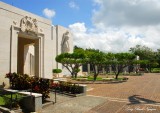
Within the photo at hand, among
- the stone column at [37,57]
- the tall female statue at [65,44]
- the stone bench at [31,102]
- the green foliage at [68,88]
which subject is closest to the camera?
the stone bench at [31,102]

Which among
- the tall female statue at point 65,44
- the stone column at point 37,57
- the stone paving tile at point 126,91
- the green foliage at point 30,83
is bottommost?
the stone paving tile at point 126,91

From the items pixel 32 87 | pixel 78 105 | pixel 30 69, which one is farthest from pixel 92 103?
pixel 30 69

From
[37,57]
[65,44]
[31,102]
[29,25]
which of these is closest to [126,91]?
[37,57]

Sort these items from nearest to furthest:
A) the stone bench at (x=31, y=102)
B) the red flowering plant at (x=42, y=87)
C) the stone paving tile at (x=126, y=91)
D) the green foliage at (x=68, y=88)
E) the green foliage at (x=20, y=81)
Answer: the stone bench at (x=31, y=102) < the red flowering plant at (x=42, y=87) < the green foliage at (x=20, y=81) < the green foliage at (x=68, y=88) < the stone paving tile at (x=126, y=91)

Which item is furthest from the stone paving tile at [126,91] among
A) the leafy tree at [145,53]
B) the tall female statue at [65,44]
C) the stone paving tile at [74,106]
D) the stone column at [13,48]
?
the leafy tree at [145,53]

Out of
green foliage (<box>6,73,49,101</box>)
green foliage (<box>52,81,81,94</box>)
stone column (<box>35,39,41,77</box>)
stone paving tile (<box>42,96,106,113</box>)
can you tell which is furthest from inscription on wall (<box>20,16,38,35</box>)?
stone paving tile (<box>42,96,106,113</box>)

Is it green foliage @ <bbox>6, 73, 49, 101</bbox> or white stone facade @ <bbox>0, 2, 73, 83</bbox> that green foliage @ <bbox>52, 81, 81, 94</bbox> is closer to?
green foliage @ <bbox>6, 73, 49, 101</bbox>

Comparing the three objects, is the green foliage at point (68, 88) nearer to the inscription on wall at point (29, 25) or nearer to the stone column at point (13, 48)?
the stone column at point (13, 48)

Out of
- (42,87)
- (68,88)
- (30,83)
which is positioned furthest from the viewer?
(68,88)

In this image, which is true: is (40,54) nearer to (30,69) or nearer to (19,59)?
(19,59)

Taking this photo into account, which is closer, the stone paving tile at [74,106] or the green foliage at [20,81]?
the stone paving tile at [74,106]

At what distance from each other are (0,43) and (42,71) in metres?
4.71

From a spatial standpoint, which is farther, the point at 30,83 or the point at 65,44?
the point at 65,44

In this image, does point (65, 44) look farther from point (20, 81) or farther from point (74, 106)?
point (74, 106)
